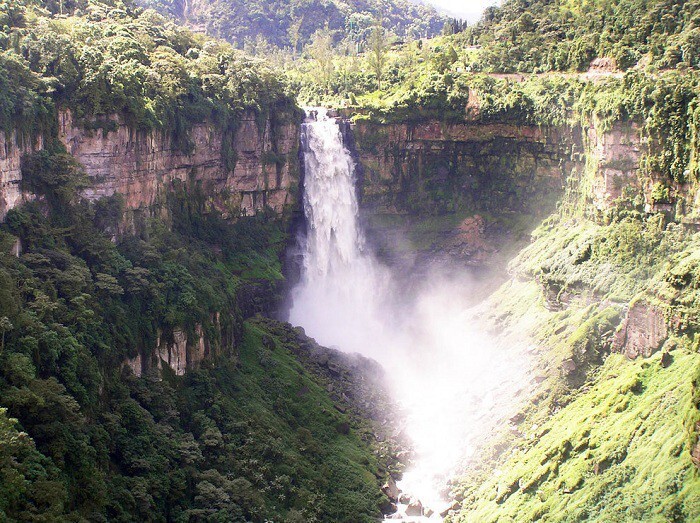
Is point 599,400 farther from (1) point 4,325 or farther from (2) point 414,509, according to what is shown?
(1) point 4,325

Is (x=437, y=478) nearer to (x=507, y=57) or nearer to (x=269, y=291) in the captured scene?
(x=269, y=291)

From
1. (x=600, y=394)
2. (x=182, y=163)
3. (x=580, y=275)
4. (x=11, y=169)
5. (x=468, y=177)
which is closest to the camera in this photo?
(x=11, y=169)

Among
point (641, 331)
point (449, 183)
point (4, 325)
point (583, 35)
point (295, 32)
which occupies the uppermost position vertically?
point (295, 32)

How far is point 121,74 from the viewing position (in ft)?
167

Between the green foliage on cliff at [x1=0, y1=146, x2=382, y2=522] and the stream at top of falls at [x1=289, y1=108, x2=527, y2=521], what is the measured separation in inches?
205

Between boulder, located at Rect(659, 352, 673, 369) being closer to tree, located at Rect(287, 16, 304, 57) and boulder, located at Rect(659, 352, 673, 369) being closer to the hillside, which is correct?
tree, located at Rect(287, 16, 304, 57)

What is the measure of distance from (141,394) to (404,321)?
96.1 feet

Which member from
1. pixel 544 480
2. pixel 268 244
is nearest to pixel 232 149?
pixel 268 244

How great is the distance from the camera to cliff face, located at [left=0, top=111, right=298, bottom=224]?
48.2 meters

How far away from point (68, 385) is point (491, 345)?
29.6m

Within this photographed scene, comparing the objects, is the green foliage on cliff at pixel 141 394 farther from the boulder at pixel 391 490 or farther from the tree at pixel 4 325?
the boulder at pixel 391 490

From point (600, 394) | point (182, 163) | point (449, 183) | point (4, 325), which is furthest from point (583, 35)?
point (4, 325)

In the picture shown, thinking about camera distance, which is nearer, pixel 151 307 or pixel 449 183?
pixel 151 307

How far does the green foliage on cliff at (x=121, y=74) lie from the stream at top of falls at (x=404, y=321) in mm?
7547
